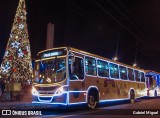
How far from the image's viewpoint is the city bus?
1275 centimetres

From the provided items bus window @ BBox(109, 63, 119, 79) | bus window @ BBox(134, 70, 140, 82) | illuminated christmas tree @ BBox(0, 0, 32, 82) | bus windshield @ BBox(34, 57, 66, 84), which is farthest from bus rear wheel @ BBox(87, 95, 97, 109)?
illuminated christmas tree @ BBox(0, 0, 32, 82)

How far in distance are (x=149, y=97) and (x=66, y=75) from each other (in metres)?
18.4

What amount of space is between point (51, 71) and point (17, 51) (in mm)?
12856

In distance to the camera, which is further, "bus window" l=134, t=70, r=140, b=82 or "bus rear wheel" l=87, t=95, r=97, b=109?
"bus window" l=134, t=70, r=140, b=82

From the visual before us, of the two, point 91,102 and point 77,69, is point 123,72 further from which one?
point 77,69

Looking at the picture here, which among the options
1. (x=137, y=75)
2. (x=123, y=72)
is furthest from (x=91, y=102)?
(x=137, y=75)

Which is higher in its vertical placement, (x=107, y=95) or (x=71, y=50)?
(x=71, y=50)

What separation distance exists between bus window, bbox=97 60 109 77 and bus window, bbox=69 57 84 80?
7.18 feet

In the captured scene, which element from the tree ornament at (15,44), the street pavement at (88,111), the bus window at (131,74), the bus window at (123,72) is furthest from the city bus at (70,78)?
the tree ornament at (15,44)

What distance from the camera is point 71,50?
44.3ft

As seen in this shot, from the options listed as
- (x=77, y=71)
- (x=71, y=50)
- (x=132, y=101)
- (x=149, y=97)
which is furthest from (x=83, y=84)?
(x=149, y=97)

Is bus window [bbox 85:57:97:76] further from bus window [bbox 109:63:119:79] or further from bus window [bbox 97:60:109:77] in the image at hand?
bus window [bbox 109:63:119:79]

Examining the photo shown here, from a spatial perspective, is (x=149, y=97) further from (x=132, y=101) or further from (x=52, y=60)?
(x=52, y=60)

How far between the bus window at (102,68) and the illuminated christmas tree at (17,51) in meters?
10.8
